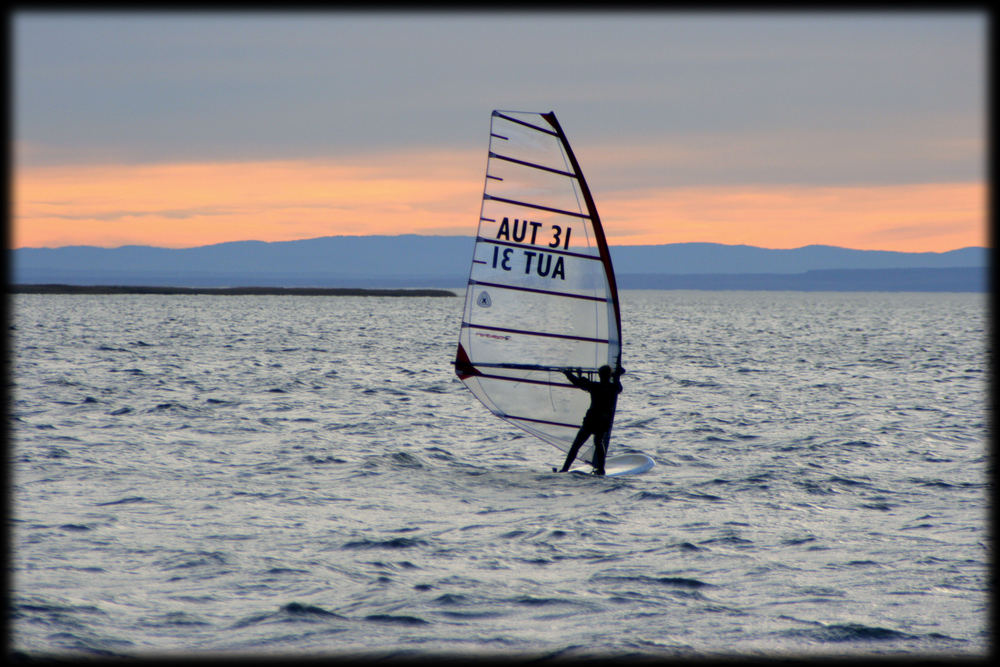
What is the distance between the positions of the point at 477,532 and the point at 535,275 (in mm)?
4437

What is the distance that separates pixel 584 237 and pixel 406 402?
47.2ft

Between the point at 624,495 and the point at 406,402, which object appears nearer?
the point at 624,495

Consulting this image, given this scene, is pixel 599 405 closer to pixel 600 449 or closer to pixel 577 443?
pixel 577 443

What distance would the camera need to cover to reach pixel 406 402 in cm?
2820

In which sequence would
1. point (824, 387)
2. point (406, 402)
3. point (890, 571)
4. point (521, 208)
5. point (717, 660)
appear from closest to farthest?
point (717, 660) < point (890, 571) < point (521, 208) < point (406, 402) < point (824, 387)

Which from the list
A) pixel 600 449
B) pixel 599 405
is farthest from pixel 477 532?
pixel 600 449

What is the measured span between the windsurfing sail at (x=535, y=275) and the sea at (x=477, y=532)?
2.01 metres

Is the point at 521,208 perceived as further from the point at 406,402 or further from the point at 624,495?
the point at 406,402

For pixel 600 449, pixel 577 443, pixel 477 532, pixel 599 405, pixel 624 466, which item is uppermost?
pixel 599 405

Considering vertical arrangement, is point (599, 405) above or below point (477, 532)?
above

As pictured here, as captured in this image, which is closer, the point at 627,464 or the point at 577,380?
the point at 577,380

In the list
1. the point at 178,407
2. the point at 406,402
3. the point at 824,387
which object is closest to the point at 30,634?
the point at 178,407

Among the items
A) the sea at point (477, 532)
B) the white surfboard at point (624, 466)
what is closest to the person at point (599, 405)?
the white surfboard at point (624, 466)

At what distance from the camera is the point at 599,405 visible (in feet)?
50.3
